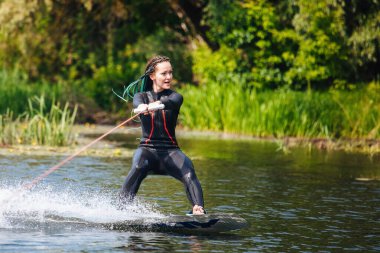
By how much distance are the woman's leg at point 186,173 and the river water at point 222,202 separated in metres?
0.43

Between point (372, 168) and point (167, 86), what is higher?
point (167, 86)

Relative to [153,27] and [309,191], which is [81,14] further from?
[309,191]

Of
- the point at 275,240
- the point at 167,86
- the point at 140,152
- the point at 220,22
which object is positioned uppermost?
the point at 220,22

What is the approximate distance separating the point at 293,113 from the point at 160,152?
16140 millimetres

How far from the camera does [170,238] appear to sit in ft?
35.1

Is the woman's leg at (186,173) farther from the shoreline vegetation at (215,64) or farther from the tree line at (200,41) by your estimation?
the tree line at (200,41)

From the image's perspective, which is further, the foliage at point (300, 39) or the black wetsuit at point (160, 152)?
the foliage at point (300, 39)

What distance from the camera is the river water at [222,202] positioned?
34.2 ft

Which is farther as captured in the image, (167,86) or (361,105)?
(361,105)

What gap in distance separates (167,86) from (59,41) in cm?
2764

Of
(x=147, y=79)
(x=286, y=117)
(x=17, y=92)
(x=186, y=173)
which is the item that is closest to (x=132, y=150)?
(x=286, y=117)

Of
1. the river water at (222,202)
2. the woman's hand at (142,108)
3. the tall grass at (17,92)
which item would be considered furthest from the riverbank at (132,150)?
the woman's hand at (142,108)

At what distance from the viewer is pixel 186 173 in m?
11.2

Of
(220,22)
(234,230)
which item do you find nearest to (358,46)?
(220,22)
